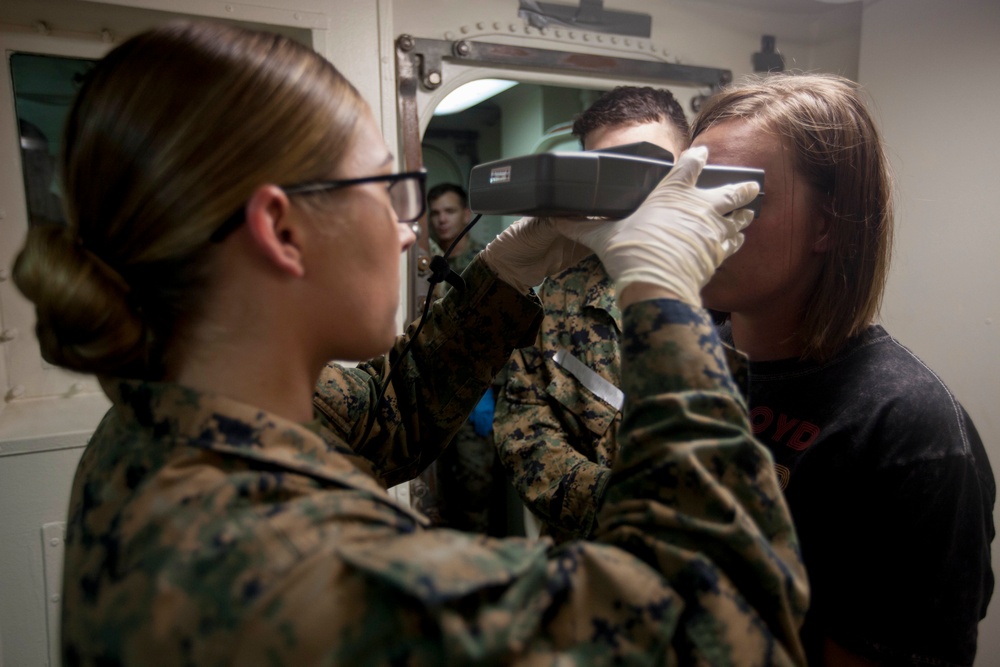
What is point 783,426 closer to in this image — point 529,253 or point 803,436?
point 803,436

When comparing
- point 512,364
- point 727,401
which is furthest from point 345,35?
point 727,401

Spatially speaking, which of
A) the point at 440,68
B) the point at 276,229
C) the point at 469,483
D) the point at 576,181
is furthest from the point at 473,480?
the point at 276,229

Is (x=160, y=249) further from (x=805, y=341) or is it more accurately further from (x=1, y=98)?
(x=1, y=98)

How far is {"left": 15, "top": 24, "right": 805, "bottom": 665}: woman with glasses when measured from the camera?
0.48 meters

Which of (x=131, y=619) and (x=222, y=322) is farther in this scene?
(x=222, y=322)

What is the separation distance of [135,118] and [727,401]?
64 centimetres

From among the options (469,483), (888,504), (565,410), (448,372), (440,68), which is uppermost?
(440,68)

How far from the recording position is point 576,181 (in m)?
0.77

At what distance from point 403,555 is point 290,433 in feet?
0.63

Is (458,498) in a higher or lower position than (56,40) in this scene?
lower

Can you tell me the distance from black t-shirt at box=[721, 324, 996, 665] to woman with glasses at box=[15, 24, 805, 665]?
375 mm

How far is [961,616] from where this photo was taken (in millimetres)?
819

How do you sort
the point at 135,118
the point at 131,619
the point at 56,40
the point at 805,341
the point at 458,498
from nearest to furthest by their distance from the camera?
the point at 131,619 < the point at 135,118 < the point at 805,341 < the point at 56,40 < the point at 458,498

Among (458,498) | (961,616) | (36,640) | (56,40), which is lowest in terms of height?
(458,498)
